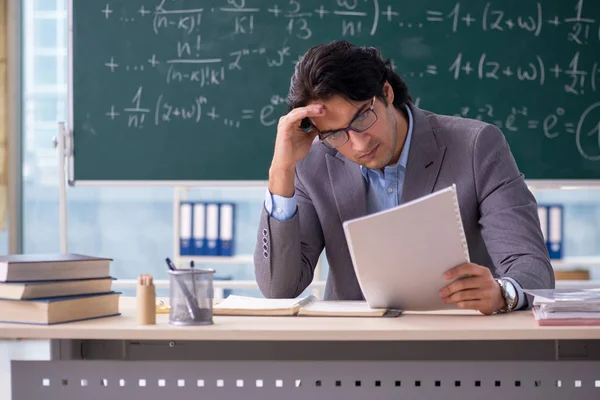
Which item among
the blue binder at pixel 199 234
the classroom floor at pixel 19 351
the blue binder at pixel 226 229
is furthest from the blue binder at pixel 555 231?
the classroom floor at pixel 19 351

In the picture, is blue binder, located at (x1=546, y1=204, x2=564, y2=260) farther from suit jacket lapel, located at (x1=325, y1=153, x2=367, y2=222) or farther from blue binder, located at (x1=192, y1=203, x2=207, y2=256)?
suit jacket lapel, located at (x1=325, y1=153, x2=367, y2=222)

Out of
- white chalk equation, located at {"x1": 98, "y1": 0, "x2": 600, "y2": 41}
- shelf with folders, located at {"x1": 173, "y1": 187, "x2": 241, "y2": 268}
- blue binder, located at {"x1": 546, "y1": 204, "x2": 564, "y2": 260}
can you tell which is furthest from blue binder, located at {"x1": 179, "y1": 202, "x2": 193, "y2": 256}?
blue binder, located at {"x1": 546, "y1": 204, "x2": 564, "y2": 260}

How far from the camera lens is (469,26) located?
3.71m

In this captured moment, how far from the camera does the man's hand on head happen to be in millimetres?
1484

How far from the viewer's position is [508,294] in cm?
162

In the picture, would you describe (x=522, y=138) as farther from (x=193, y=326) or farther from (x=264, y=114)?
(x=193, y=326)

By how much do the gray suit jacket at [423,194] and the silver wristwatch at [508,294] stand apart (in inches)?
3.1

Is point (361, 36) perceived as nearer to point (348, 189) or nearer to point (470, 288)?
point (348, 189)

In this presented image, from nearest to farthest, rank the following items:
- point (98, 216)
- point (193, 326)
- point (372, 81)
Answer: point (193, 326) → point (372, 81) → point (98, 216)

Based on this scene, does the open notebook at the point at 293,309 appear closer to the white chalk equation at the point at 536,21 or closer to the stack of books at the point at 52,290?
the stack of books at the point at 52,290

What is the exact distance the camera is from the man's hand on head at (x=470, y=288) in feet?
4.87

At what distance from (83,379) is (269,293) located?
1.95 feet

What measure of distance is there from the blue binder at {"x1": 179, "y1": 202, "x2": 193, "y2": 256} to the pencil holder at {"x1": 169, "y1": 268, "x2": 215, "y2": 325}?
7.98ft

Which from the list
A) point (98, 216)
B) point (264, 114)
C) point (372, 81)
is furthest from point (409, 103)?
point (98, 216)
